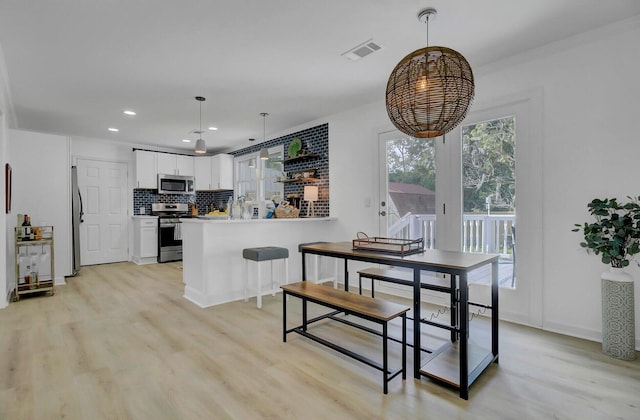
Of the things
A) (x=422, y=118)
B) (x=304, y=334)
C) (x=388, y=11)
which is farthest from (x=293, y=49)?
(x=304, y=334)

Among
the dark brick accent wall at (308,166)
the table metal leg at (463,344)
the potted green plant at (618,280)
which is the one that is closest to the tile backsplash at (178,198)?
the dark brick accent wall at (308,166)

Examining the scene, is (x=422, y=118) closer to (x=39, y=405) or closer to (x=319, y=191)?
(x=39, y=405)

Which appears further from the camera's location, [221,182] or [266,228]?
[221,182]

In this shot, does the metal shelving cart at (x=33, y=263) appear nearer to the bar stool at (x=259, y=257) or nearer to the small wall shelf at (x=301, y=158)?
the bar stool at (x=259, y=257)

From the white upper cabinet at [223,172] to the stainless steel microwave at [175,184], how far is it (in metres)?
0.50

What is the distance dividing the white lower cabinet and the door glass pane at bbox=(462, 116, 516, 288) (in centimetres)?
559

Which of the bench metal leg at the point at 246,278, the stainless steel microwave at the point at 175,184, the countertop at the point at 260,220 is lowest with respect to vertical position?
the bench metal leg at the point at 246,278

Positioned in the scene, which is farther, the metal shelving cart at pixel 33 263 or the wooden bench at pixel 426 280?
the metal shelving cart at pixel 33 263

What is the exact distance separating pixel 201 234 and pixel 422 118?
269 centimetres

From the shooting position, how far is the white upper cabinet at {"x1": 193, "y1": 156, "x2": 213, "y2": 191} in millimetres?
7211

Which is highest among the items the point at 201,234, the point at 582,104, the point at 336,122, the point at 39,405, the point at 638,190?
the point at 336,122

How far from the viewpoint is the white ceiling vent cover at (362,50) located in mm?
2719

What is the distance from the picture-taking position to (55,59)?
9.53 feet

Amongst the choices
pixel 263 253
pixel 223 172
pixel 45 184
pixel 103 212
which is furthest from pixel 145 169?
pixel 263 253
